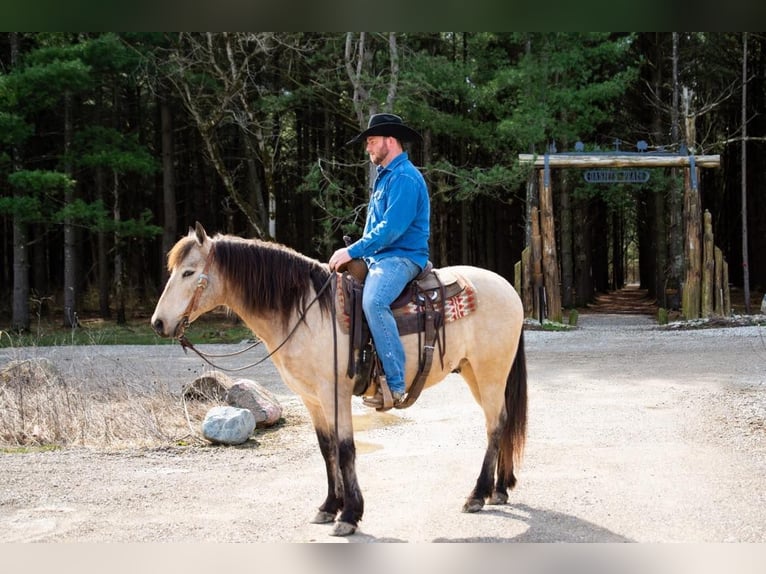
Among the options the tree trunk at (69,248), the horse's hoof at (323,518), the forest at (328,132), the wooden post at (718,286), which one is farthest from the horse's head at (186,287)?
the tree trunk at (69,248)

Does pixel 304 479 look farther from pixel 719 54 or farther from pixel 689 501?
pixel 719 54

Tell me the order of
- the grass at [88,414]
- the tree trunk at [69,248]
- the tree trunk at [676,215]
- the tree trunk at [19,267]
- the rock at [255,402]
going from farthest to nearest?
1. the tree trunk at [676,215]
2. the tree trunk at [69,248]
3. the tree trunk at [19,267]
4. the rock at [255,402]
5. the grass at [88,414]

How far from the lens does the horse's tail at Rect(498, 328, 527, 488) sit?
4922mm

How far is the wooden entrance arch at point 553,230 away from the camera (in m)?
14.9

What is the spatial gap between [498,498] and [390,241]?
5.91 ft

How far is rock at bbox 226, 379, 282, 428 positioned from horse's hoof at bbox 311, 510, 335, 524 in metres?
2.93

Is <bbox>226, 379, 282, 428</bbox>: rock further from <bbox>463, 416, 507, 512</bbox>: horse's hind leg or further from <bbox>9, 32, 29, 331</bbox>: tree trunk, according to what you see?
<bbox>9, 32, 29, 331</bbox>: tree trunk

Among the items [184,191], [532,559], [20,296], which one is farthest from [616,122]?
[532,559]

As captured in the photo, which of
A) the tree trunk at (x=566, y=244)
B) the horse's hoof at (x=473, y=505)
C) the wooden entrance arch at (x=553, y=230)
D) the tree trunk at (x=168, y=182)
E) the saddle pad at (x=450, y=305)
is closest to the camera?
the saddle pad at (x=450, y=305)

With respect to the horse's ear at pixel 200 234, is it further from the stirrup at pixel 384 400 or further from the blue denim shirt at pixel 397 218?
the stirrup at pixel 384 400

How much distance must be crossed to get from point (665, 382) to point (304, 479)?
547 centimetres

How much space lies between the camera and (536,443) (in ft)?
21.1

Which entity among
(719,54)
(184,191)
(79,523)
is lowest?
(79,523)

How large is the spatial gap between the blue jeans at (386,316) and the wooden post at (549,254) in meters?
11.1
